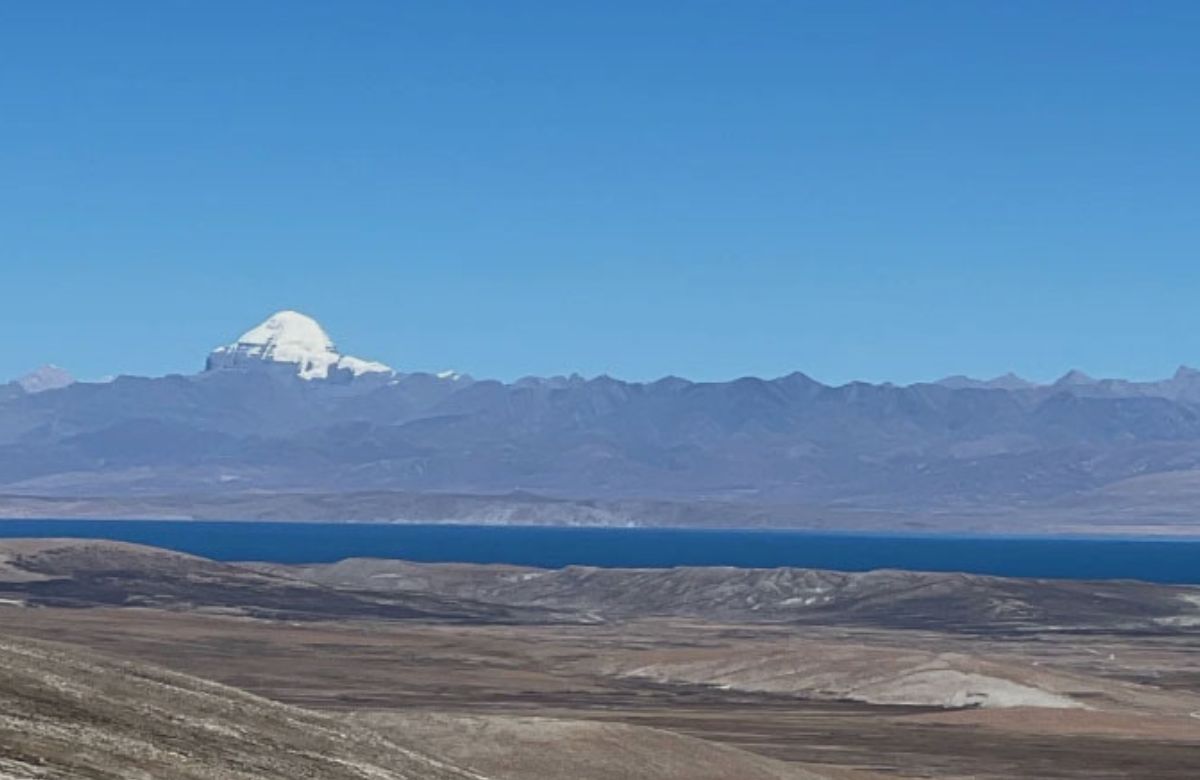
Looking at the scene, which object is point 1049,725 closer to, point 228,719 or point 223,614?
point 228,719

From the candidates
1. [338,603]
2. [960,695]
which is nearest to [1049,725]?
[960,695]

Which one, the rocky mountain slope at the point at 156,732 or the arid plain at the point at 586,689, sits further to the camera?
the arid plain at the point at 586,689

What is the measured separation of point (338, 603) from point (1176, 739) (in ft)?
373

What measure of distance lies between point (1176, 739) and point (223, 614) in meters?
96.8

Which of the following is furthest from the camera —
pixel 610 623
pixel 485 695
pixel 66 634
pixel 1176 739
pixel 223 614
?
pixel 610 623

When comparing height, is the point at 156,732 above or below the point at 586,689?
above

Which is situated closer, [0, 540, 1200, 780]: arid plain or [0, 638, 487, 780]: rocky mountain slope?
[0, 638, 487, 780]: rocky mountain slope

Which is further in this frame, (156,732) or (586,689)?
(586,689)

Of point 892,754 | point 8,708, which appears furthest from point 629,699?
point 8,708

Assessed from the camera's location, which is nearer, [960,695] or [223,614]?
[960,695]

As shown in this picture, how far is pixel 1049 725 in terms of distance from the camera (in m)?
95.9

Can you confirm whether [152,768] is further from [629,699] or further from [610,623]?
[610,623]

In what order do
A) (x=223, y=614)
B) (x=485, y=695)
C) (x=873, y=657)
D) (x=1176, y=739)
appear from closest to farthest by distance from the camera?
(x=1176, y=739)
(x=485, y=695)
(x=873, y=657)
(x=223, y=614)

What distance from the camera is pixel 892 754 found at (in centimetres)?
8262
